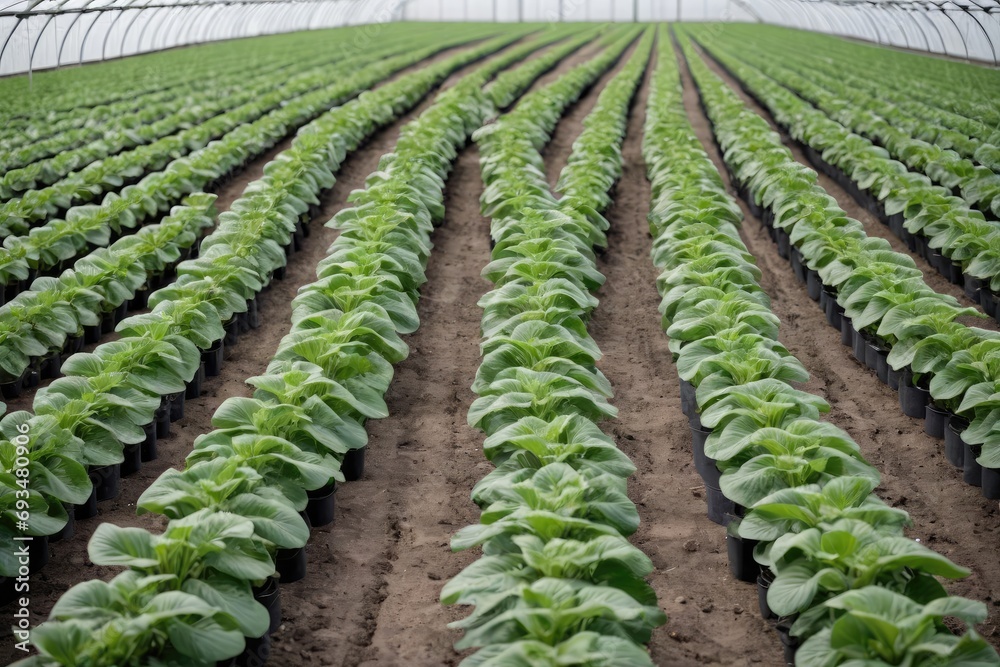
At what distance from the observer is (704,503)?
606 centimetres

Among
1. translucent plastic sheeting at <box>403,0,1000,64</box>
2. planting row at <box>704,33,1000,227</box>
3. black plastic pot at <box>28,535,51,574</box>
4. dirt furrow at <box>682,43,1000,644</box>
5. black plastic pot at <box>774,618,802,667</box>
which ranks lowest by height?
dirt furrow at <box>682,43,1000,644</box>

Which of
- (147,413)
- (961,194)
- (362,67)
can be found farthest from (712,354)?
(362,67)

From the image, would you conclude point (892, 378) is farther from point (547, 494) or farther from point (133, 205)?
point (133, 205)

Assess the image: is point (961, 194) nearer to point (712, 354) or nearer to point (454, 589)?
point (712, 354)

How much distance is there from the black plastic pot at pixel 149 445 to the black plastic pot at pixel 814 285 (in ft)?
20.7

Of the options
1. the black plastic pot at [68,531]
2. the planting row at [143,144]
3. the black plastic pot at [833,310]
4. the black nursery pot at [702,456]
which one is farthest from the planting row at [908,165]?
the planting row at [143,144]

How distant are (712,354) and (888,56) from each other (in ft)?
109

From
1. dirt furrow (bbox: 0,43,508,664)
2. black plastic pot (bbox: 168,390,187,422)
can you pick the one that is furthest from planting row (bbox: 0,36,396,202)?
black plastic pot (bbox: 168,390,187,422)

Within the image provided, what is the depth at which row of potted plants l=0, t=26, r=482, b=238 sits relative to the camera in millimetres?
10539

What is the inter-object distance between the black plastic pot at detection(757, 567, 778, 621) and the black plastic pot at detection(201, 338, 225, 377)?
15.7 feet

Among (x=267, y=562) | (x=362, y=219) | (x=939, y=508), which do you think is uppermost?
(x=362, y=219)

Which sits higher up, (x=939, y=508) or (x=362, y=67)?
(x=362, y=67)

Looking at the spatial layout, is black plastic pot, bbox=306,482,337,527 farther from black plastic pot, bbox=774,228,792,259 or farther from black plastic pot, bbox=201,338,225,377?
black plastic pot, bbox=774,228,792,259

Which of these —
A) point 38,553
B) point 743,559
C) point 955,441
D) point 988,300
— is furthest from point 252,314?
point 988,300
